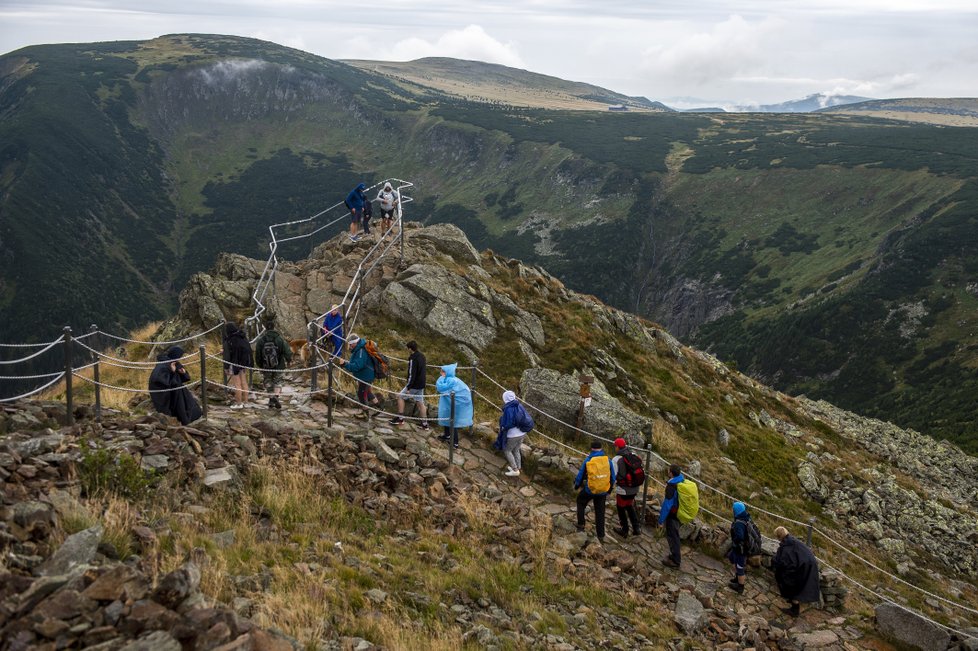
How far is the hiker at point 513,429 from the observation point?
12914mm

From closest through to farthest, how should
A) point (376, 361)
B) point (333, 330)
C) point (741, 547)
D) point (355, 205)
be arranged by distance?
point (741, 547), point (376, 361), point (333, 330), point (355, 205)

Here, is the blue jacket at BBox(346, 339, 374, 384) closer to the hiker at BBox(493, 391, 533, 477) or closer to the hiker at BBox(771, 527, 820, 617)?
the hiker at BBox(493, 391, 533, 477)

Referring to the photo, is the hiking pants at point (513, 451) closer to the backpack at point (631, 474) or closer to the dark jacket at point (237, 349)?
the backpack at point (631, 474)

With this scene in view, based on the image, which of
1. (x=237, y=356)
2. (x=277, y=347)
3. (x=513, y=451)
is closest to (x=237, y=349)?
(x=237, y=356)

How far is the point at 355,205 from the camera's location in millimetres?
25891

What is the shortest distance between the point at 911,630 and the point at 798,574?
2160 millimetres

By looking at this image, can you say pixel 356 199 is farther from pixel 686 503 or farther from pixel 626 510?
pixel 686 503

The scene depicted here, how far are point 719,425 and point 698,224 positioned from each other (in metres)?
110

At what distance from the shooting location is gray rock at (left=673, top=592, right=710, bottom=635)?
30.8 feet

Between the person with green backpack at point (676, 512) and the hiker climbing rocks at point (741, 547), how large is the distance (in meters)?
0.94

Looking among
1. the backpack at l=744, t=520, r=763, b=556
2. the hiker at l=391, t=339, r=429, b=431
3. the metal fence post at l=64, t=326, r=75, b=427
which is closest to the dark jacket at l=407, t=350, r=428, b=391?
the hiker at l=391, t=339, r=429, b=431

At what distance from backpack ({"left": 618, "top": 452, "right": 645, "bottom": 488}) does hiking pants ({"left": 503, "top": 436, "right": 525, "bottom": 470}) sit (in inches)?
88.1

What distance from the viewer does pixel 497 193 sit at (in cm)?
15700

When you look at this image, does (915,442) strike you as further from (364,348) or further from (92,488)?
(92,488)
